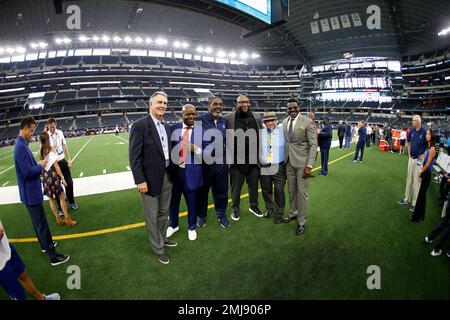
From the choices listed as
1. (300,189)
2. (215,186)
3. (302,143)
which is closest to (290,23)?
(302,143)

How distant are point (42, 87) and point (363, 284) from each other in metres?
69.1

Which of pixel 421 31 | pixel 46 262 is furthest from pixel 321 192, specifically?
pixel 421 31

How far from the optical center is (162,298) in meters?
2.33

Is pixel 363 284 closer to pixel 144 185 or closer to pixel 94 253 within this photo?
pixel 144 185

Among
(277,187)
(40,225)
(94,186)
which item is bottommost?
(94,186)

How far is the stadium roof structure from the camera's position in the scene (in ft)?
93.1

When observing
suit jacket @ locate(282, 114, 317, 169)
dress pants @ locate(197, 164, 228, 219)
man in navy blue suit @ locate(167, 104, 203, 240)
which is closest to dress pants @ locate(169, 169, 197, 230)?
man in navy blue suit @ locate(167, 104, 203, 240)

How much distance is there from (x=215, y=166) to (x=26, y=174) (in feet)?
8.67

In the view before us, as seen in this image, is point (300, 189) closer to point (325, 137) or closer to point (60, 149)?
point (325, 137)

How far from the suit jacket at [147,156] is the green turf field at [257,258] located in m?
1.17

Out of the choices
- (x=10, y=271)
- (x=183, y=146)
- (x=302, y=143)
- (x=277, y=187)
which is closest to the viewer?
(x=10, y=271)

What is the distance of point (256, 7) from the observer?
8375mm

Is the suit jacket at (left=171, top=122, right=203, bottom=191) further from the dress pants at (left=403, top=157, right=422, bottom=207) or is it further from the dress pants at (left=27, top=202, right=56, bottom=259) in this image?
the dress pants at (left=403, top=157, right=422, bottom=207)

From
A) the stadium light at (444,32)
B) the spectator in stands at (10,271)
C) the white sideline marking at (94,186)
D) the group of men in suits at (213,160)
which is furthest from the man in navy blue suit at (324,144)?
the stadium light at (444,32)
